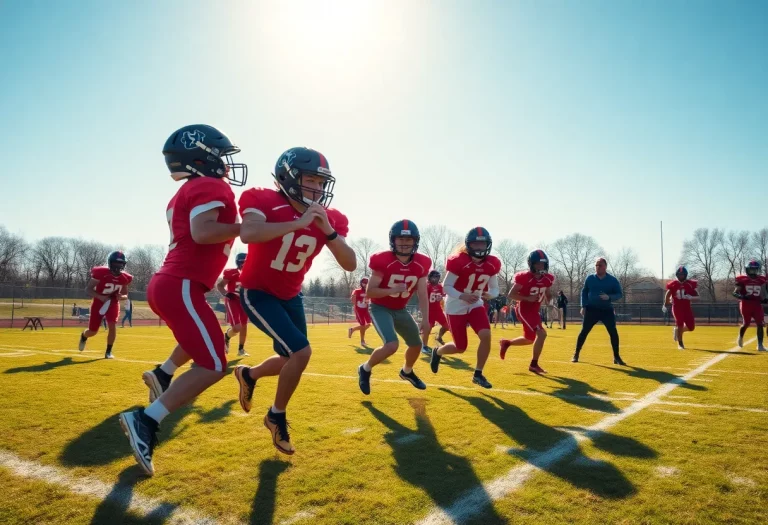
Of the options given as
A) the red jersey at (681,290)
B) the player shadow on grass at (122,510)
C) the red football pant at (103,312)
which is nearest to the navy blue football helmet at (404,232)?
the player shadow on grass at (122,510)

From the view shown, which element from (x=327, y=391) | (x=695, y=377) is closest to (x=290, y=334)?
(x=327, y=391)

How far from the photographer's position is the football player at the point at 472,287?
7.61m

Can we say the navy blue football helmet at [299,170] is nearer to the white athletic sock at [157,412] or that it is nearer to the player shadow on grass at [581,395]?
the white athletic sock at [157,412]

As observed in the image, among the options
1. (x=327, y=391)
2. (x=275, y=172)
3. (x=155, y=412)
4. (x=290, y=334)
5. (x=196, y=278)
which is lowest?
(x=327, y=391)

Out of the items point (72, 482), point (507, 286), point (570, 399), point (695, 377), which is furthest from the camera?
point (507, 286)

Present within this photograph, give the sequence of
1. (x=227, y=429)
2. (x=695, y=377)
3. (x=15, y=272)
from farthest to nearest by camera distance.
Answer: (x=15, y=272) → (x=695, y=377) → (x=227, y=429)

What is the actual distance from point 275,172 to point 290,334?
4.69 ft

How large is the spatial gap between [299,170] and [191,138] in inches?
35.4

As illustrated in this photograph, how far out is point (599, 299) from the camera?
1138 cm

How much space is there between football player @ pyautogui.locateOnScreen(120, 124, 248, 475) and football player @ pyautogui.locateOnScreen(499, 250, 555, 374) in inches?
257

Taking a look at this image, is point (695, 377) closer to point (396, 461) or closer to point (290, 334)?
point (396, 461)

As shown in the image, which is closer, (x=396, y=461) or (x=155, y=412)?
(x=155, y=412)

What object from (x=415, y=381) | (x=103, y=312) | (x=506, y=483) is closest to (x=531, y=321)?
(x=415, y=381)

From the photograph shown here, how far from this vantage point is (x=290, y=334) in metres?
4.19
